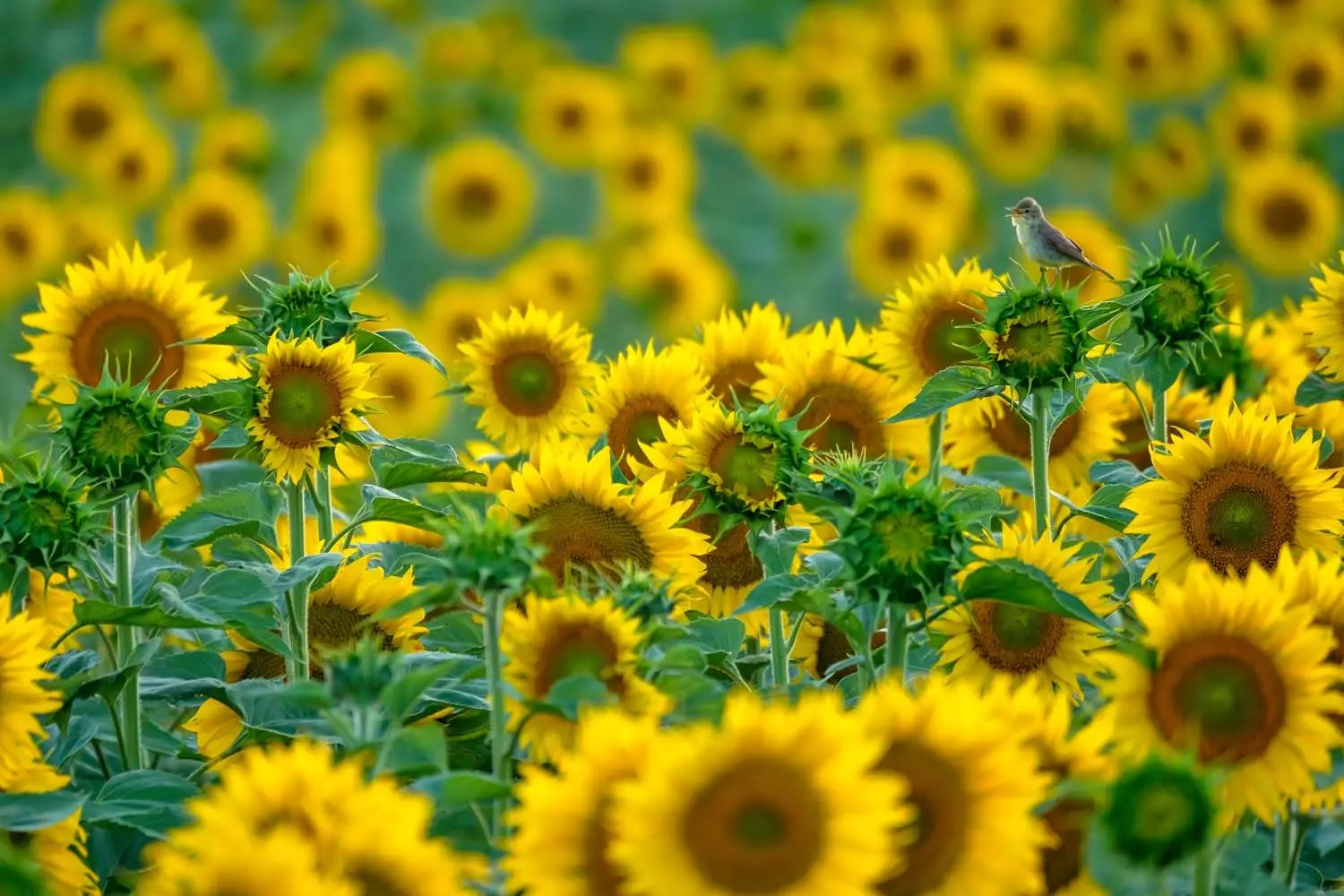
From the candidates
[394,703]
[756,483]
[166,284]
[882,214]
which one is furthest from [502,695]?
[882,214]

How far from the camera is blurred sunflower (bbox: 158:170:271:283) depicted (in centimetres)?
627

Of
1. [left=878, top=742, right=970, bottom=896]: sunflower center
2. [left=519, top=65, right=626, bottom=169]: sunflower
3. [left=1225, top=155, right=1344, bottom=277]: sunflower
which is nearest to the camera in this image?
[left=878, top=742, right=970, bottom=896]: sunflower center

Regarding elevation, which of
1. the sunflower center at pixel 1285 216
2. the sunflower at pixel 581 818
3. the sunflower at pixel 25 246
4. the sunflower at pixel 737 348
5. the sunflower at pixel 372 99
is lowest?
the sunflower at pixel 581 818

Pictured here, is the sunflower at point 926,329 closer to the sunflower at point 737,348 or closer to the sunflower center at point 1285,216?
the sunflower at point 737,348

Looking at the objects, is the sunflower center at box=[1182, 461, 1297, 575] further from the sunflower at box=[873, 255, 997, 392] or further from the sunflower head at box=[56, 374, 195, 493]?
the sunflower head at box=[56, 374, 195, 493]

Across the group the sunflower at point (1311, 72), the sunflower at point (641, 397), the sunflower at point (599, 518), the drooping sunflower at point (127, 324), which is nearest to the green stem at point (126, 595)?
the sunflower at point (599, 518)

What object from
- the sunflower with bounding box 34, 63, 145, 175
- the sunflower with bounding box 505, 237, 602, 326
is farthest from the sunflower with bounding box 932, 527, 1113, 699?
the sunflower with bounding box 34, 63, 145, 175

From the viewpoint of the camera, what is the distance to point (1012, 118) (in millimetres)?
6852

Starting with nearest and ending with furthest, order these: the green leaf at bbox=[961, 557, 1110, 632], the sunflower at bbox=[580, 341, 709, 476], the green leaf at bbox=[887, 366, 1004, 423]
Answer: the green leaf at bbox=[961, 557, 1110, 632]
the green leaf at bbox=[887, 366, 1004, 423]
the sunflower at bbox=[580, 341, 709, 476]

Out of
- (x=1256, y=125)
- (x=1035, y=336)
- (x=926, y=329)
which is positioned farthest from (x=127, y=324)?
(x=1256, y=125)

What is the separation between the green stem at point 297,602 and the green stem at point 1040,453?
82 centimetres

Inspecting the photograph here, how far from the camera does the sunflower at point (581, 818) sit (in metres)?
1.35

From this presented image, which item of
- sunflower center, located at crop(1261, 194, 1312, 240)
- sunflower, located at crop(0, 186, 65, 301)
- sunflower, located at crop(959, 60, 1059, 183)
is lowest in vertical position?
sunflower center, located at crop(1261, 194, 1312, 240)

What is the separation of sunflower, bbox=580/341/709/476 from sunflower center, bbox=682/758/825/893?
1.07 metres
